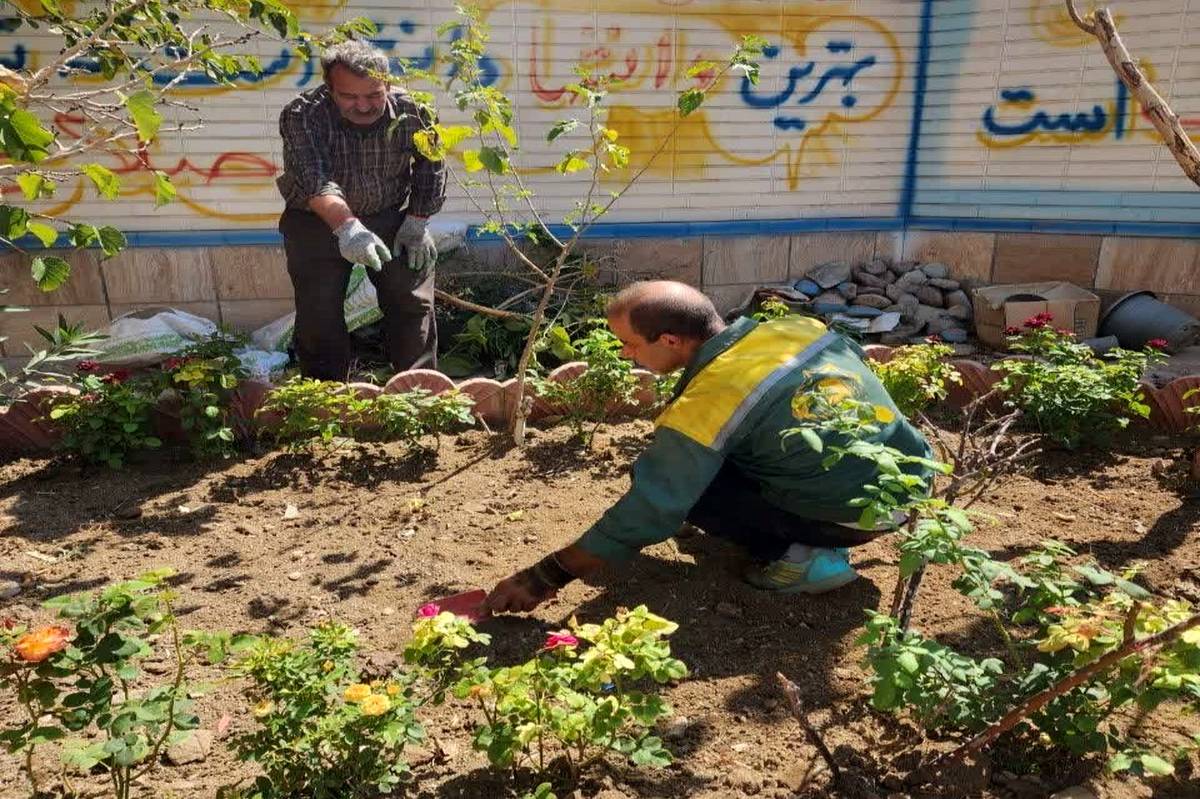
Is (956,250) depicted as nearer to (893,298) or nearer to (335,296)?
(893,298)

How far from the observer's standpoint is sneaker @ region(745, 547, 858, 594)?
266 cm

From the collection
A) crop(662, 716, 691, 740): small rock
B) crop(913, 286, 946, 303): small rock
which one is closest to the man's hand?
crop(662, 716, 691, 740): small rock

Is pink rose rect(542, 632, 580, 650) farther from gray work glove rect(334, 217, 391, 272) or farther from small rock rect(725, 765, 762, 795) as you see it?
gray work glove rect(334, 217, 391, 272)

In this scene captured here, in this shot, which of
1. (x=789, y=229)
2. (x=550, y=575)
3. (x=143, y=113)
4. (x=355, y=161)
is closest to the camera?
(x=143, y=113)

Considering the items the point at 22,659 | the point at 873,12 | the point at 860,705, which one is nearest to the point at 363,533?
the point at 22,659

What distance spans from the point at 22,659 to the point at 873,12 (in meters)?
6.90

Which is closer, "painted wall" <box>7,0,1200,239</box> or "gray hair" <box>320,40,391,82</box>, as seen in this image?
"gray hair" <box>320,40,391,82</box>

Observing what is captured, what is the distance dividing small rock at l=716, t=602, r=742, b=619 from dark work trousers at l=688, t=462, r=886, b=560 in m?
0.21

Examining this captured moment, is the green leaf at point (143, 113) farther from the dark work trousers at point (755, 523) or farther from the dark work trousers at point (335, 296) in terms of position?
the dark work trousers at point (335, 296)

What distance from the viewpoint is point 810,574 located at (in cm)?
266

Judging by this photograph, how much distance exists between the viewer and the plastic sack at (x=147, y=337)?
16.3 ft

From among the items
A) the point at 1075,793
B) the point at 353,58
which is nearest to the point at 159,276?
the point at 353,58

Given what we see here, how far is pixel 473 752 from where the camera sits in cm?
202

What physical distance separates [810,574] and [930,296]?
4.58 m
